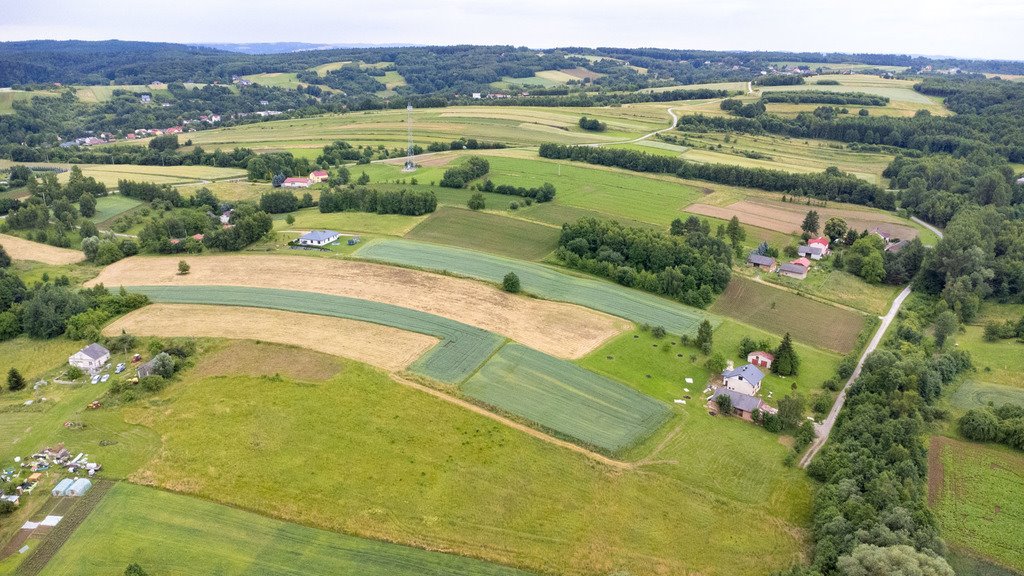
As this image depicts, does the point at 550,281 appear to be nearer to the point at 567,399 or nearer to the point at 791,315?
the point at 567,399

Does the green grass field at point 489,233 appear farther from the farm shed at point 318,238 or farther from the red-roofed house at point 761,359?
the red-roofed house at point 761,359

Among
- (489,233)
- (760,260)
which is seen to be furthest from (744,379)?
(489,233)

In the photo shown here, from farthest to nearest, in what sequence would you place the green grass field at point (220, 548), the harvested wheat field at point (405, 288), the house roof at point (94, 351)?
1. the harvested wheat field at point (405, 288)
2. the house roof at point (94, 351)
3. the green grass field at point (220, 548)

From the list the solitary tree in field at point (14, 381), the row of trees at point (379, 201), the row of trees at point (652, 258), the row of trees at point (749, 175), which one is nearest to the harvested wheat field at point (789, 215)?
the row of trees at point (749, 175)

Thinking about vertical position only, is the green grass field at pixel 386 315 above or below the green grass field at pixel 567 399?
above

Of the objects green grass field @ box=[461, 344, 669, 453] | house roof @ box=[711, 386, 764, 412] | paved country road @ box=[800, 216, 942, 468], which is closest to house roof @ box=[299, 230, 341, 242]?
green grass field @ box=[461, 344, 669, 453]

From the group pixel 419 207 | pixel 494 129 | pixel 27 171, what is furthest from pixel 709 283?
pixel 27 171

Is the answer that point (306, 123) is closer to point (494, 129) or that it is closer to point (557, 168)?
point (494, 129)
